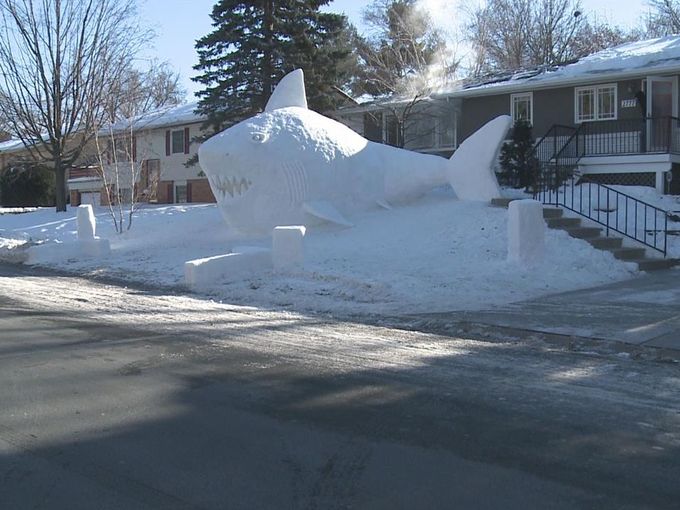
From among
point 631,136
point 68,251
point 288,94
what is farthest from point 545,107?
point 68,251

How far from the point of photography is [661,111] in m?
23.2

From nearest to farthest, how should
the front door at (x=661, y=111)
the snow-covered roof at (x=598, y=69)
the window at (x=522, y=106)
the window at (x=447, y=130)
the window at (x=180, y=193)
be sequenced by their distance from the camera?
the front door at (x=661, y=111), the snow-covered roof at (x=598, y=69), the window at (x=522, y=106), the window at (x=447, y=130), the window at (x=180, y=193)

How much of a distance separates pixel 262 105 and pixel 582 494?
24951mm

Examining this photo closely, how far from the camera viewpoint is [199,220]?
2130cm

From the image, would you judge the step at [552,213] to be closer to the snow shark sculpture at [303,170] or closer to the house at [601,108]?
the snow shark sculpture at [303,170]

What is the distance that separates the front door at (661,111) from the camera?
21781mm

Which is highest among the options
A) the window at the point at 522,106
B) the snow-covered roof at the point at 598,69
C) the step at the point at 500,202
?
the snow-covered roof at the point at 598,69

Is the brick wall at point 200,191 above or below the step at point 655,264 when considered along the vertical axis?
above

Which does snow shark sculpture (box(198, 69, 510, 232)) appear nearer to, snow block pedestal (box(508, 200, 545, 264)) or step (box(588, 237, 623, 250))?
step (box(588, 237, 623, 250))

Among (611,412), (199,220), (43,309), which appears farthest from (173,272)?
(611,412)

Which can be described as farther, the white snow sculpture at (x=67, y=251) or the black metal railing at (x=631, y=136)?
the black metal railing at (x=631, y=136)

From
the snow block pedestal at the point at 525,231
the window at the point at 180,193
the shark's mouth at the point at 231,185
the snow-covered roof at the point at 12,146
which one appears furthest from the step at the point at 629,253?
the snow-covered roof at the point at 12,146

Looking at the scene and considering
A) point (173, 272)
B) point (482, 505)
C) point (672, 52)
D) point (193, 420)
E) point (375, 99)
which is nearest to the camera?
point (482, 505)

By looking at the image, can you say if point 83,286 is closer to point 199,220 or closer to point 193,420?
point 199,220
